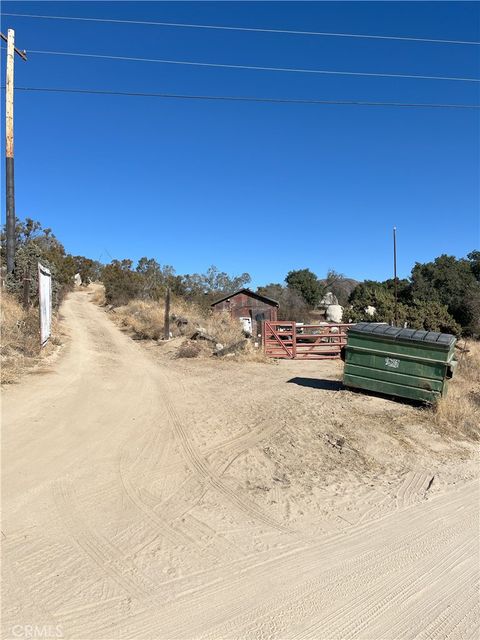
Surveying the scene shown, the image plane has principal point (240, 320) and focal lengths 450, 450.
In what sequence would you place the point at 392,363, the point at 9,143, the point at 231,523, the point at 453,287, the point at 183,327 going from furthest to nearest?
the point at 453,287, the point at 183,327, the point at 9,143, the point at 392,363, the point at 231,523

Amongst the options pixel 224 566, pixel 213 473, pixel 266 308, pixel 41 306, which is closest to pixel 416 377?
pixel 213 473

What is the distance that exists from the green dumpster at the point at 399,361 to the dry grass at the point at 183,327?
6.45 m

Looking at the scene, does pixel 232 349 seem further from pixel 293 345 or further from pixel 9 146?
pixel 9 146

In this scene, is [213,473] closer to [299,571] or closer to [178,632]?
[299,571]

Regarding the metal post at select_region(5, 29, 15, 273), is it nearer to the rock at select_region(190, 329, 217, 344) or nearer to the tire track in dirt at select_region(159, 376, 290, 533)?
the rock at select_region(190, 329, 217, 344)

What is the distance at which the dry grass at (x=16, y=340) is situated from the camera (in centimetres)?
966

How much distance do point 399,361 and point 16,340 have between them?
360 inches

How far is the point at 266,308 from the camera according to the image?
3288cm

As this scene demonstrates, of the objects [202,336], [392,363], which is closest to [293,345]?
[202,336]

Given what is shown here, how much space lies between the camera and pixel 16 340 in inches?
446

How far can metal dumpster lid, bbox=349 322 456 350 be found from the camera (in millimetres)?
8766

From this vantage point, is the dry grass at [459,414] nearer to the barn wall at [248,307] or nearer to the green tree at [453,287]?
the barn wall at [248,307]

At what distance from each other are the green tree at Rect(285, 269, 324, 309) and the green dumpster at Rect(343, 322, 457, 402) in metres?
43.9

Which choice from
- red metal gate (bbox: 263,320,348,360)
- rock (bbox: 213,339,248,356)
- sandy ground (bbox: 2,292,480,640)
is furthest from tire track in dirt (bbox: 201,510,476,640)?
red metal gate (bbox: 263,320,348,360)
